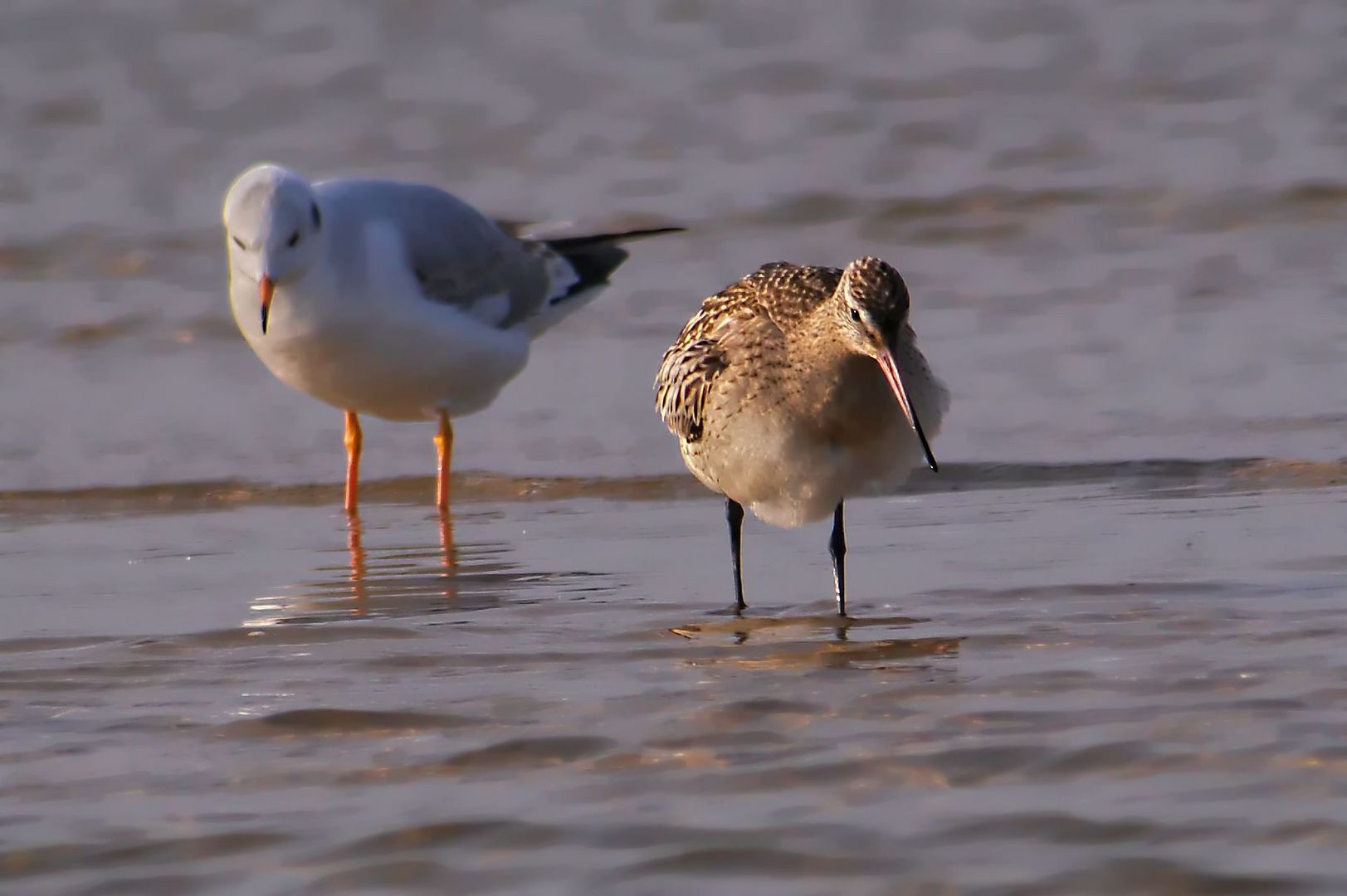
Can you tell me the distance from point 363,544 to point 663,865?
137 inches

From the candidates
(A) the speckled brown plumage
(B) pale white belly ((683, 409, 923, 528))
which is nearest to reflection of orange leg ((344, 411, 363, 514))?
(A) the speckled brown plumage

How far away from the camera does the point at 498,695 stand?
4484 mm

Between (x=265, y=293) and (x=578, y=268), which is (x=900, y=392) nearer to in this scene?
(x=265, y=293)

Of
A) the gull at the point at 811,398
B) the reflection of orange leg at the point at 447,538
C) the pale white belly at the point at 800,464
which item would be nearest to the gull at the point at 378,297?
the reflection of orange leg at the point at 447,538

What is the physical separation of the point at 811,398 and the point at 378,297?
2545 mm

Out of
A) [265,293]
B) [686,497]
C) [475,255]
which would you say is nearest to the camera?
[265,293]

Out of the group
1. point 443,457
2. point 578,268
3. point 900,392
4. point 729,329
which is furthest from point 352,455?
point 900,392

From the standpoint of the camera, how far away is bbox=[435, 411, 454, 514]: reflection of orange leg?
740cm

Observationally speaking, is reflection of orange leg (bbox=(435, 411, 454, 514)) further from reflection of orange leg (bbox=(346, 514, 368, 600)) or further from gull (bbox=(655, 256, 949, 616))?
gull (bbox=(655, 256, 949, 616))

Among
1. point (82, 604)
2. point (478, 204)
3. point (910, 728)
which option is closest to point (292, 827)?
point (910, 728)

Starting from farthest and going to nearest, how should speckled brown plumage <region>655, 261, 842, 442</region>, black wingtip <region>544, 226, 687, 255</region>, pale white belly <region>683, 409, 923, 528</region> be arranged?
black wingtip <region>544, 226, 687, 255</region>
speckled brown plumage <region>655, 261, 842, 442</region>
pale white belly <region>683, 409, 923, 528</region>

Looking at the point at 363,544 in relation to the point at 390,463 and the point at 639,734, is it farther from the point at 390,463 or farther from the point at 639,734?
the point at 639,734

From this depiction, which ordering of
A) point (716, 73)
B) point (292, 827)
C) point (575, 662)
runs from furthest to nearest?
point (716, 73) < point (575, 662) < point (292, 827)

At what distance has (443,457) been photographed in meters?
7.54
